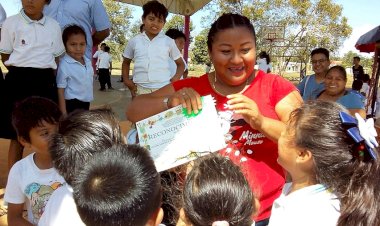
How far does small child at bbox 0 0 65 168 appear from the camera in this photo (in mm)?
2947

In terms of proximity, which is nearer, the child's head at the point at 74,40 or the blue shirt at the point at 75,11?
the child's head at the point at 74,40

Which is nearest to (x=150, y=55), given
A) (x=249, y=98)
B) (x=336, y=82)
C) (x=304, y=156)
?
(x=336, y=82)

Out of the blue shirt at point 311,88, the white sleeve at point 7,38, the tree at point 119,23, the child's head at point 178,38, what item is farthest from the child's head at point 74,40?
the tree at point 119,23

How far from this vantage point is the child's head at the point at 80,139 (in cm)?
150

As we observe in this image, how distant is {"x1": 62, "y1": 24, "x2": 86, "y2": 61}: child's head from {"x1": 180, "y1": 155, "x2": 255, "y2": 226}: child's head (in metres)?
2.21

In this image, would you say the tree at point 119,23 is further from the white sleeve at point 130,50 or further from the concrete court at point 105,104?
the white sleeve at point 130,50

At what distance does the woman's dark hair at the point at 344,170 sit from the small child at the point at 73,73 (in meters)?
2.23

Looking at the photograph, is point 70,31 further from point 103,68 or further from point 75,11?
point 103,68

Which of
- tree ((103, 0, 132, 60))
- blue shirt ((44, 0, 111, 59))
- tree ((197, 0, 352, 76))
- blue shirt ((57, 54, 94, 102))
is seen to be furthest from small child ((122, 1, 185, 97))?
tree ((103, 0, 132, 60))

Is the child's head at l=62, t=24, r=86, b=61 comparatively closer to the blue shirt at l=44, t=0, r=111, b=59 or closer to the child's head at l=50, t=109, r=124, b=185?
the blue shirt at l=44, t=0, r=111, b=59

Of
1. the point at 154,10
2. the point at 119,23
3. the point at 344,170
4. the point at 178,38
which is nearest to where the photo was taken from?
the point at 344,170

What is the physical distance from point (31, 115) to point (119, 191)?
3.94 ft

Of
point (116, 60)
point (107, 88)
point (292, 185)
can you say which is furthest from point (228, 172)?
point (116, 60)

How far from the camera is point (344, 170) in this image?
143cm
